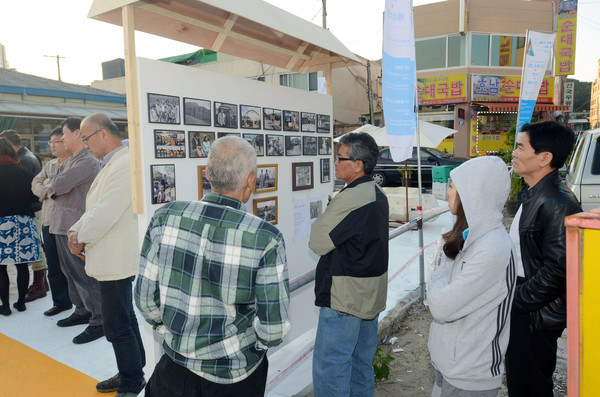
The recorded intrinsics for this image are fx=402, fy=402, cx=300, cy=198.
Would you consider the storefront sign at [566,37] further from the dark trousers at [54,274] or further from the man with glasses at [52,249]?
the dark trousers at [54,274]

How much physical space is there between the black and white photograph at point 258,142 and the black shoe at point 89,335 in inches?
90.3

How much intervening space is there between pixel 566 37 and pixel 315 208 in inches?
797

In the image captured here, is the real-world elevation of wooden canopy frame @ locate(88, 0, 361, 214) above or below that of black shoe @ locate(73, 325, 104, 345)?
above

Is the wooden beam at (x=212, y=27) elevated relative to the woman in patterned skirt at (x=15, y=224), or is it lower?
elevated

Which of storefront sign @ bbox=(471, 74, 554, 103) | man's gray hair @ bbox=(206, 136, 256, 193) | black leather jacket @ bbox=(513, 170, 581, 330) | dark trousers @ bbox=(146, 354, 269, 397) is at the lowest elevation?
dark trousers @ bbox=(146, 354, 269, 397)

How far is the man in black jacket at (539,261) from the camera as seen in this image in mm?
2014

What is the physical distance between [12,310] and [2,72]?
49.0 feet

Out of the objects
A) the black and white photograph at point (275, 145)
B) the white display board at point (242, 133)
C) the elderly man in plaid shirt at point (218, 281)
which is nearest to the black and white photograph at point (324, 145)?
the white display board at point (242, 133)

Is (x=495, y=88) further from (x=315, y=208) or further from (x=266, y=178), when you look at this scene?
(x=266, y=178)

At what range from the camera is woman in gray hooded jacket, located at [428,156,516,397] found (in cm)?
171

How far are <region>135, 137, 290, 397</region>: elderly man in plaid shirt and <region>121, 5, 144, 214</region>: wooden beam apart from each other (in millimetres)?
839

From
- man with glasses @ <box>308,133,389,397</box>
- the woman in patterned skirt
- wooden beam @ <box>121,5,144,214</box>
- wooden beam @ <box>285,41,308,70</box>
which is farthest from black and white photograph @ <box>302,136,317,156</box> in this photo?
the woman in patterned skirt

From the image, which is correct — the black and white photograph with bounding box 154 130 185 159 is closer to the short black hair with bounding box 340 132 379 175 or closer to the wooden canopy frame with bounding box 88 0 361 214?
the wooden canopy frame with bounding box 88 0 361 214

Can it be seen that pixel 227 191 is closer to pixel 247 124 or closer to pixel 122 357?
pixel 247 124
